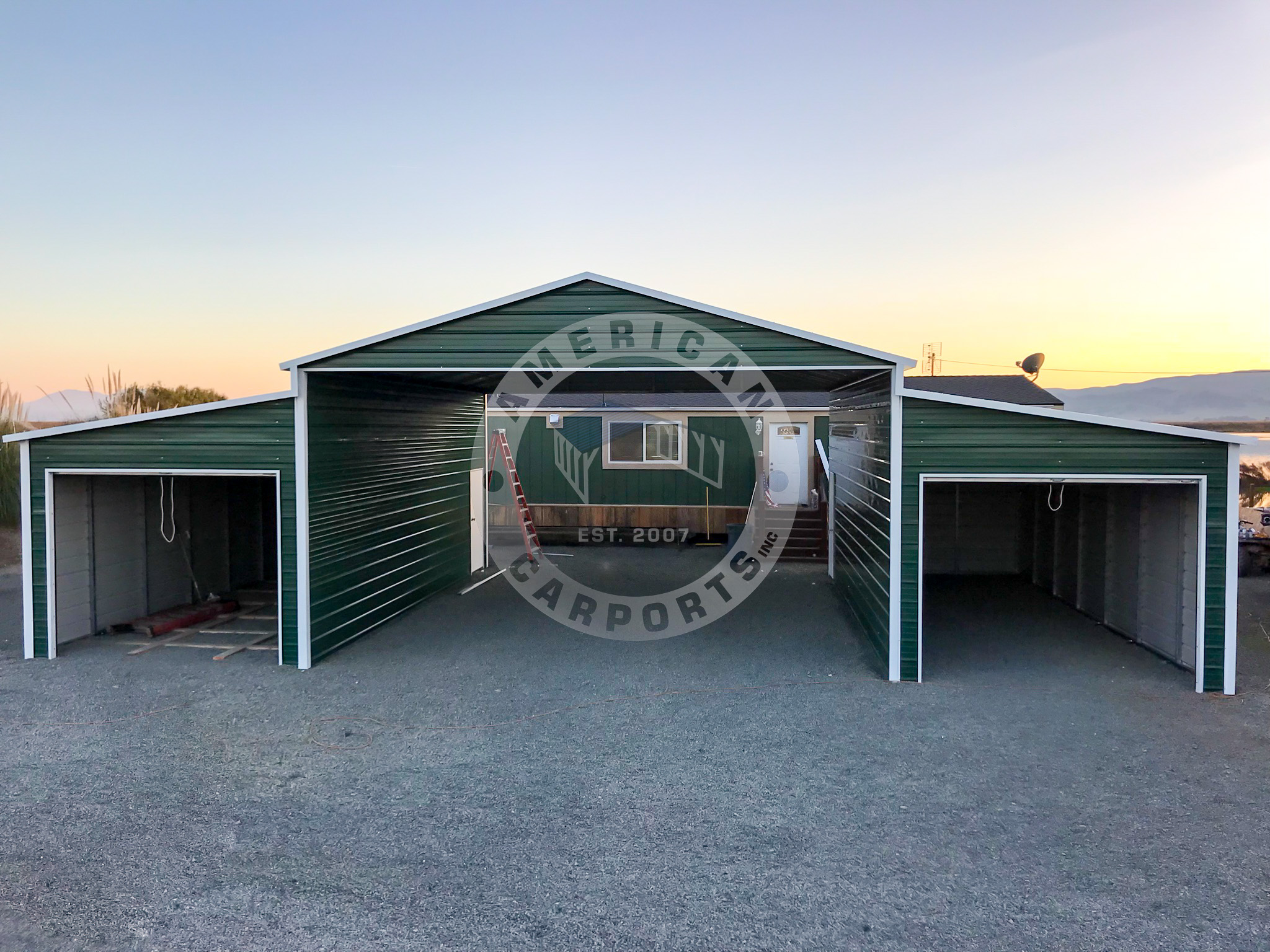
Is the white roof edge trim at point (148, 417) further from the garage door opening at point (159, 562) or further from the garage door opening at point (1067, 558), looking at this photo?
the garage door opening at point (1067, 558)

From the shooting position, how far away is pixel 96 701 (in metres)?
6.73

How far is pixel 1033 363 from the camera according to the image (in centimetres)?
2081

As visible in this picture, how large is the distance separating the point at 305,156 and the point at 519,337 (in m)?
8.93

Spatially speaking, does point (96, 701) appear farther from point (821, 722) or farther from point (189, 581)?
point (821, 722)

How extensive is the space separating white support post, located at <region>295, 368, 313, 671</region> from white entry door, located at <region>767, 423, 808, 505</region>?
1018cm

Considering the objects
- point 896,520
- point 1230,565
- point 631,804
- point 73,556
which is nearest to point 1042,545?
point 1230,565

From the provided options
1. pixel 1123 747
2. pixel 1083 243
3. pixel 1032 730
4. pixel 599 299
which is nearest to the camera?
pixel 1123 747

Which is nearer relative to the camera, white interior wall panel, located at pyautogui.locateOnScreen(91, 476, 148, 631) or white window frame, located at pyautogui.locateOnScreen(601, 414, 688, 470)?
white interior wall panel, located at pyautogui.locateOnScreen(91, 476, 148, 631)

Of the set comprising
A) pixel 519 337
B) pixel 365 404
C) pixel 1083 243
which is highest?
pixel 1083 243

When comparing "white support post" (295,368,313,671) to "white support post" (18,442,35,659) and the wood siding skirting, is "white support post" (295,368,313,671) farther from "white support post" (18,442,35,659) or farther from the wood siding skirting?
the wood siding skirting

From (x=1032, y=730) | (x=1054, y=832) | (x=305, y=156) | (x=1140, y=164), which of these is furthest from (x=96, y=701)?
(x=1140, y=164)

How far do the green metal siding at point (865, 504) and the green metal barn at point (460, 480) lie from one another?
0.06 m

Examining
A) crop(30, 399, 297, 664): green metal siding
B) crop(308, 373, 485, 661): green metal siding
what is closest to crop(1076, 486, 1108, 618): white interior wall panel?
crop(308, 373, 485, 661): green metal siding

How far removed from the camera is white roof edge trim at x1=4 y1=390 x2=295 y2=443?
761 cm
